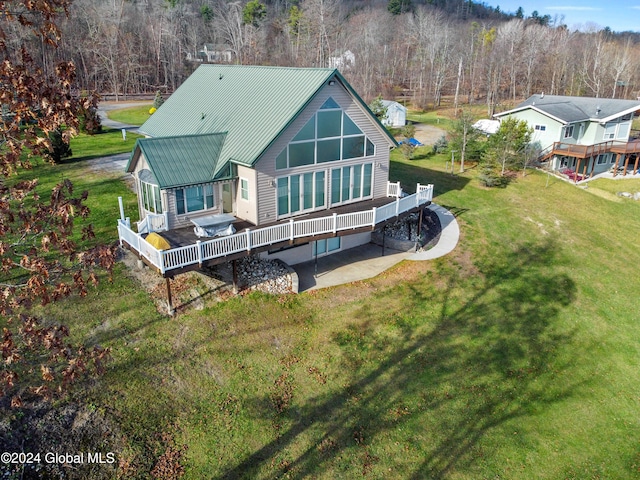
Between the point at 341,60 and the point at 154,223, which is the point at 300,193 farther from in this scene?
the point at 341,60

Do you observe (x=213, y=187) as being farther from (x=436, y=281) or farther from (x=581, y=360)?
(x=581, y=360)

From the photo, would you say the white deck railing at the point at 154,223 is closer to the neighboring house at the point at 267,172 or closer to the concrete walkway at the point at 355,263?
the neighboring house at the point at 267,172

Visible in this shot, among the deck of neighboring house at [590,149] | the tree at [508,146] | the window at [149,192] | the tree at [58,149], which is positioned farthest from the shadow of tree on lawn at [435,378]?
the tree at [58,149]

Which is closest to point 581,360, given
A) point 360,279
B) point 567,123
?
point 360,279

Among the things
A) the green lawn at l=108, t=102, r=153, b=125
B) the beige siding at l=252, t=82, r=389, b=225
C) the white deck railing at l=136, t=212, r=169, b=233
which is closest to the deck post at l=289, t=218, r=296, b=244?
the beige siding at l=252, t=82, r=389, b=225

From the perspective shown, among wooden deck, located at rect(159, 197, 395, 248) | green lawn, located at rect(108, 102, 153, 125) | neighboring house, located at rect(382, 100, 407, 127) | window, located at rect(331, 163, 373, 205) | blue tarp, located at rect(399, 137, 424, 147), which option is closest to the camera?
wooden deck, located at rect(159, 197, 395, 248)

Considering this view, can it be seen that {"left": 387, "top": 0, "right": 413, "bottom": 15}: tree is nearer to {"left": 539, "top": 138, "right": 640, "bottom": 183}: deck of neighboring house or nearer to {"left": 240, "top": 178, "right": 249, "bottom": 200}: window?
{"left": 539, "top": 138, "right": 640, "bottom": 183}: deck of neighboring house

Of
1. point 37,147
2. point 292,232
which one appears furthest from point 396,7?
point 37,147
